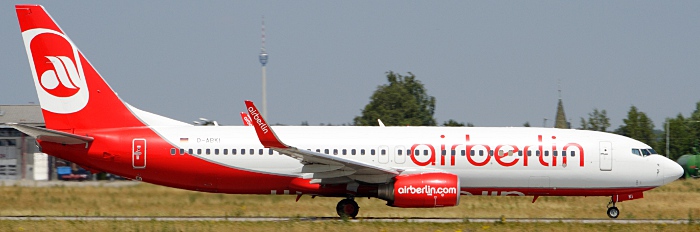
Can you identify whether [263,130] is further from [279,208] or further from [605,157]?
[605,157]

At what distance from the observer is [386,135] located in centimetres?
2508

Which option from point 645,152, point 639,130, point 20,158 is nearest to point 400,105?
point 639,130

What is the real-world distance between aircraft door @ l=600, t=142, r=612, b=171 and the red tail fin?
12.7m

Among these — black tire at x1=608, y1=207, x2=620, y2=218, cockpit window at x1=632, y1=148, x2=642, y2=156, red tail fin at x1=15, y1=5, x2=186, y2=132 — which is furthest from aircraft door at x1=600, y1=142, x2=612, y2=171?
red tail fin at x1=15, y1=5, x2=186, y2=132

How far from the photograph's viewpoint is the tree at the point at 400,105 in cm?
7750

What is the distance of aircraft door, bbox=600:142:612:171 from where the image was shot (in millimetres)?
25156

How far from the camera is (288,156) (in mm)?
24391

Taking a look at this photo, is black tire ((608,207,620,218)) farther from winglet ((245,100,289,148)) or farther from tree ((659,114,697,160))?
tree ((659,114,697,160))

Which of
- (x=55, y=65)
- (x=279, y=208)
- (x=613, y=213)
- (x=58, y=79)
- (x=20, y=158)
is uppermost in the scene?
(x=55, y=65)

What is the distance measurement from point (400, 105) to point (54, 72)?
6024cm

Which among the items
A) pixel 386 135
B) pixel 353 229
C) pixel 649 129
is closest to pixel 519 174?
pixel 386 135

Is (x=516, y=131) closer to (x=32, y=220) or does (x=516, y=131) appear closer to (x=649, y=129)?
(x=32, y=220)

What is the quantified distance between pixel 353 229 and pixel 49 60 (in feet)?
32.1

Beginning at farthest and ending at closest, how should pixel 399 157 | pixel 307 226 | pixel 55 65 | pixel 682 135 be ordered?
pixel 682 135 → pixel 55 65 → pixel 399 157 → pixel 307 226
